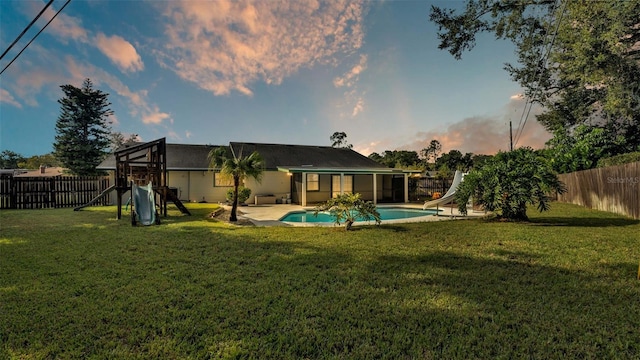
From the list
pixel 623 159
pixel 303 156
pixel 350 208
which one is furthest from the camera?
pixel 303 156

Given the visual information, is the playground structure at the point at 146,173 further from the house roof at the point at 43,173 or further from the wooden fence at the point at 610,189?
the house roof at the point at 43,173

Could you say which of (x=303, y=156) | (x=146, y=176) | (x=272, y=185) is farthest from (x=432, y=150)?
(x=146, y=176)

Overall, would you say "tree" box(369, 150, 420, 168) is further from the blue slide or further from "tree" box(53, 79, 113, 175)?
the blue slide

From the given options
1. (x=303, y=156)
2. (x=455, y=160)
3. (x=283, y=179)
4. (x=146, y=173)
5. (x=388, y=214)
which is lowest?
(x=388, y=214)

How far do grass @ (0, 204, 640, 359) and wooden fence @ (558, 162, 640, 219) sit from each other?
415 cm

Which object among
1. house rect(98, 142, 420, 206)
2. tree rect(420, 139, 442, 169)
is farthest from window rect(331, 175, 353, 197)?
tree rect(420, 139, 442, 169)

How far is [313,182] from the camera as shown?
19.5 meters

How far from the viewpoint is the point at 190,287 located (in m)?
3.89

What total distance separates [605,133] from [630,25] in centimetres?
555

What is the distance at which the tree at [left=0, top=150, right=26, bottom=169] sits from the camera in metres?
54.7

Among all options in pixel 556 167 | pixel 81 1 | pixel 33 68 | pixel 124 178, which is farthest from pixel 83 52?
pixel 556 167

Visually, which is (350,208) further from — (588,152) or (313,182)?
(588,152)

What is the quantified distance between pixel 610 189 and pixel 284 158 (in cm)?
1779

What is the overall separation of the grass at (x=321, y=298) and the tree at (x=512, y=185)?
2.33 meters
